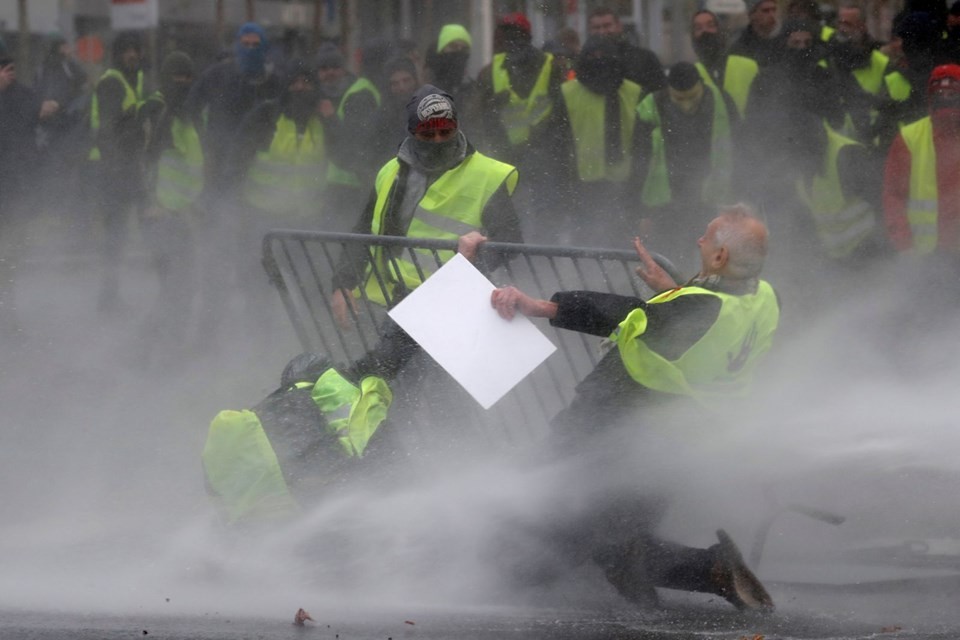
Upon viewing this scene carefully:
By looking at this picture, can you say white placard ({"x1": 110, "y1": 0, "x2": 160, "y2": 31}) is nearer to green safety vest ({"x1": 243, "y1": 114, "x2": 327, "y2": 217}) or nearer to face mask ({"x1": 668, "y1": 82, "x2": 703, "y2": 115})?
green safety vest ({"x1": 243, "y1": 114, "x2": 327, "y2": 217})

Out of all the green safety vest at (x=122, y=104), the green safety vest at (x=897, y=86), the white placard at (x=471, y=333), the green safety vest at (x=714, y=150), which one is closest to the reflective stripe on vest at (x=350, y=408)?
the white placard at (x=471, y=333)

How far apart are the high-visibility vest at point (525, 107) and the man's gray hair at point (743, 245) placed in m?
4.08

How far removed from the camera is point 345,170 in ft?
29.7

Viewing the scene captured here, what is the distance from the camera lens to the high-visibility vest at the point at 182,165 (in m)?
9.46

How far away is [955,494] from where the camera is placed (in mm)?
5387

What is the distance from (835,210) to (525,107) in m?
1.80

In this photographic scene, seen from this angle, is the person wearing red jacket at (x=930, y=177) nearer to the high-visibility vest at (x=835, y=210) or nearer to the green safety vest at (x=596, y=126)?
the high-visibility vest at (x=835, y=210)

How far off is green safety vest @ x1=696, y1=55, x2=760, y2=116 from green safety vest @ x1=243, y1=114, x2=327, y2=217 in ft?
7.47

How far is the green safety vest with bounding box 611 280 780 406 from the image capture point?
450 cm

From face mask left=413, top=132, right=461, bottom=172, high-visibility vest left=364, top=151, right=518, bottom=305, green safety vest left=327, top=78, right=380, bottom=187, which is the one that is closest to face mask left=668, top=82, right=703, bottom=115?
green safety vest left=327, top=78, right=380, bottom=187

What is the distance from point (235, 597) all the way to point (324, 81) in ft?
16.1

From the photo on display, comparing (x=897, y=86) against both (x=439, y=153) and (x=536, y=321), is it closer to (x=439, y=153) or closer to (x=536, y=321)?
(x=536, y=321)

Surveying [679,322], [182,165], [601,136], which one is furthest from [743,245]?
[182,165]

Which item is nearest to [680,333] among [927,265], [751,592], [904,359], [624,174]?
[751,592]
